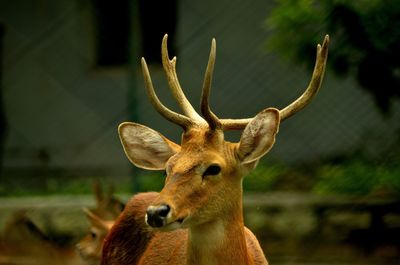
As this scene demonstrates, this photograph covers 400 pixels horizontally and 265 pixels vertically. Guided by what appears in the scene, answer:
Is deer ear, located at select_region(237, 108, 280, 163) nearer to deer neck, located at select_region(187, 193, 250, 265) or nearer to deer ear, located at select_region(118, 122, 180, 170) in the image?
deer neck, located at select_region(187, 193, 250, 265)

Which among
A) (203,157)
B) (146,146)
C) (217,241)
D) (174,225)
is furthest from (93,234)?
(174,225)

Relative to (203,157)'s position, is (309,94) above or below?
above

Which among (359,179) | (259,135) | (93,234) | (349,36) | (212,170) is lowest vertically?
(93,234)

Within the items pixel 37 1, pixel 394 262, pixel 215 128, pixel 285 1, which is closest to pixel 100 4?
pixel 37 1

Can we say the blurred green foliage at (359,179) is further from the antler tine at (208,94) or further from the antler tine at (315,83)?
the antler tine at (208,94)

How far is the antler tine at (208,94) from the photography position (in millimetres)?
4207

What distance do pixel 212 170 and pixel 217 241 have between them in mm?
299

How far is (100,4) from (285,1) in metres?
2.09

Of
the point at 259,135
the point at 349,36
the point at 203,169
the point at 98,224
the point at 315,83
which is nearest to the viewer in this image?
the point at 203,169

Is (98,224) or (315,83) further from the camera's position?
(98,224)

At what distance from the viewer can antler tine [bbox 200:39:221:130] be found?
421cm

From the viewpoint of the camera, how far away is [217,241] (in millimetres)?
4297

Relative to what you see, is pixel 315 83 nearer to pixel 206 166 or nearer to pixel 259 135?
pixel 259 135

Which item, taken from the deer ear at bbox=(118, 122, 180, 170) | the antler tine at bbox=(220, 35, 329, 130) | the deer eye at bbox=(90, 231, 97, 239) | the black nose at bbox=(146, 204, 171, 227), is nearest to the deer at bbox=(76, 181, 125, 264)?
the deer eye at bbox=(90, 231, 97, 239)
